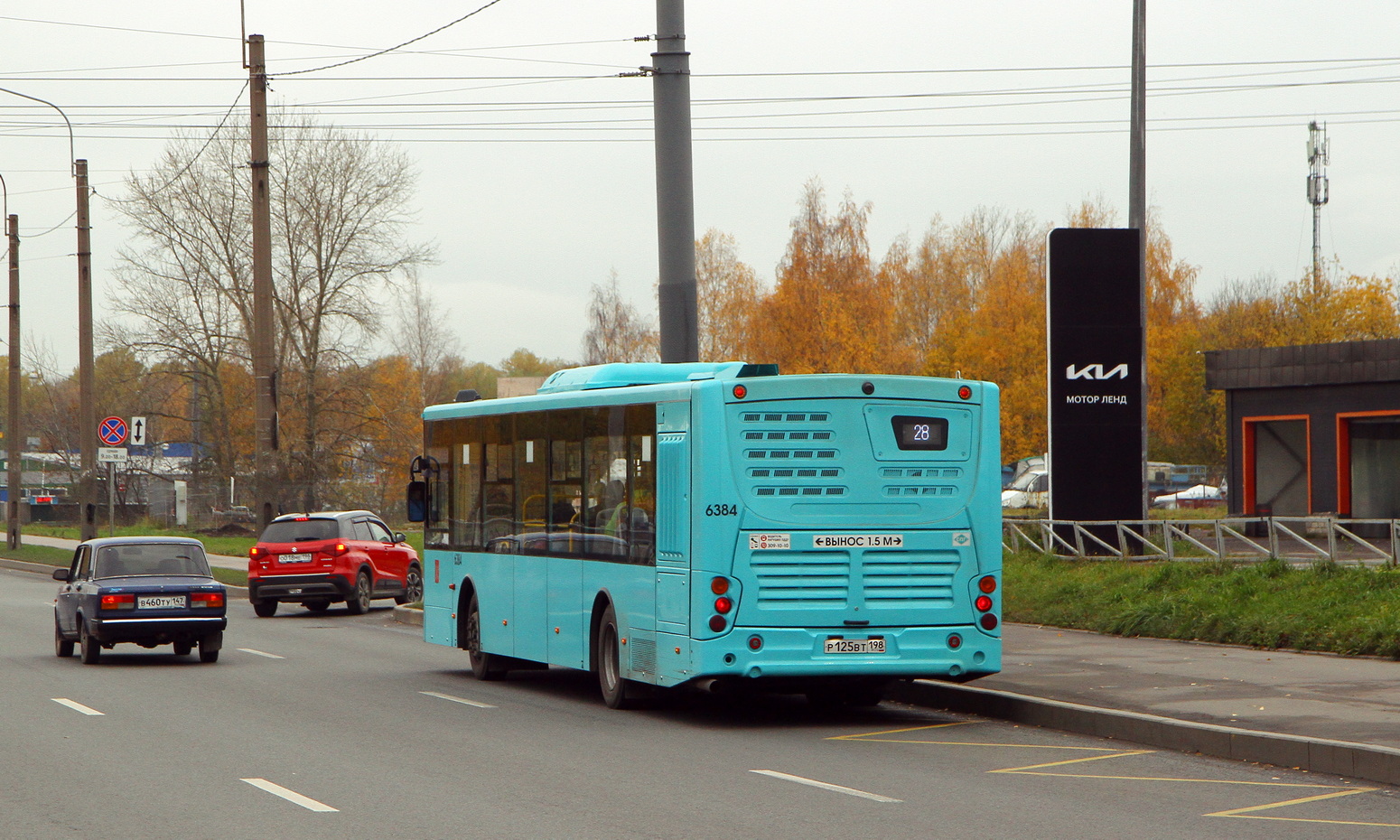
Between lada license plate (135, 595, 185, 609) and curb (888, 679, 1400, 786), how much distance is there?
8849 mm

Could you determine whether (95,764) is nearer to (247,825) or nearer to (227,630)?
(247,825)

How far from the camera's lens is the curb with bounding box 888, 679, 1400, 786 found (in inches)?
392

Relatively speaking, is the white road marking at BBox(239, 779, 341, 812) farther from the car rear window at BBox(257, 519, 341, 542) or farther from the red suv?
the car rear window at BBox(257, 519, 341, 542)

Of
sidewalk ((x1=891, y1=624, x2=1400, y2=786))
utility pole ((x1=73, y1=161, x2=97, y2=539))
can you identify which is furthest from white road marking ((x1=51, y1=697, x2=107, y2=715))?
utility pole ((x1=73, y1=161, x2=97, y2=539))

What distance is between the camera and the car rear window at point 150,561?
753 inches

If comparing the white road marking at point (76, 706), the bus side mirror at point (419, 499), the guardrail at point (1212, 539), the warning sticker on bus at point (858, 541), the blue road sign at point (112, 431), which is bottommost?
the white road marking at point (76, 706)

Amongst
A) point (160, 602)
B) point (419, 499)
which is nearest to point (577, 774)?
point (419, 499)

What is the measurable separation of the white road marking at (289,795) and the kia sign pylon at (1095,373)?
16.6 metres

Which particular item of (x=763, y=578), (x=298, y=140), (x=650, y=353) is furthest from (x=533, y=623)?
(x=650, y=353)

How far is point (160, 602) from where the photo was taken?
18828mm

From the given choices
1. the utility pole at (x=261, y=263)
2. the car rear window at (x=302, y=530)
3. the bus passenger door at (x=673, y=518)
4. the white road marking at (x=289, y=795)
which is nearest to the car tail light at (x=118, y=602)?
the bus passenger door at (x=673, y=518)

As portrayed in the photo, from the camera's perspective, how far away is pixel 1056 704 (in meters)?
12.6

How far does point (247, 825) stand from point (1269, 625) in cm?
1147

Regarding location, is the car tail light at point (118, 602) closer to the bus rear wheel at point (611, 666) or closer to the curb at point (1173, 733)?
the bus rear wheel at point (611, 666)
